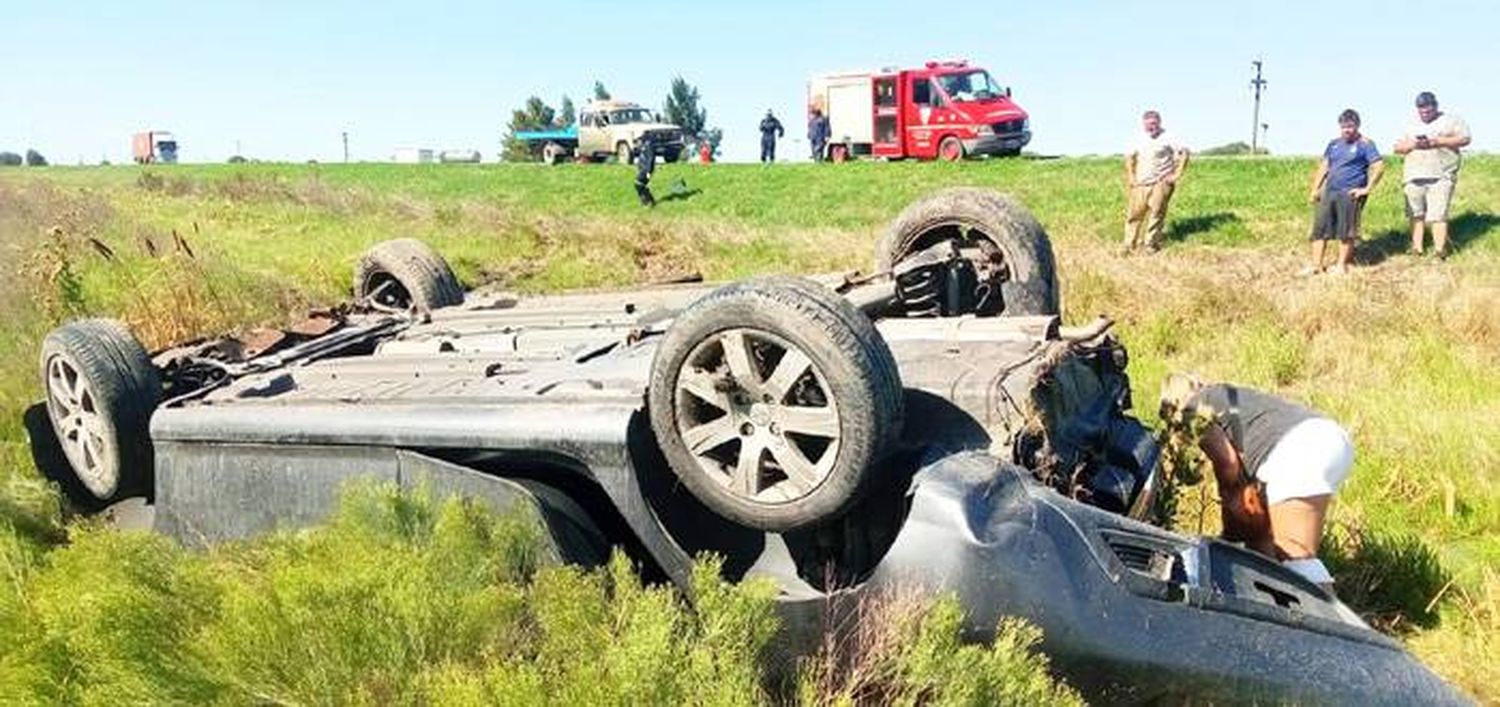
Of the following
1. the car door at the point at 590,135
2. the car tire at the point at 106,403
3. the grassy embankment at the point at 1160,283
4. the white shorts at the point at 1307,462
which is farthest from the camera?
the car door at the point at 590,135

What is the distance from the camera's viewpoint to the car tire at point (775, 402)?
3055mm

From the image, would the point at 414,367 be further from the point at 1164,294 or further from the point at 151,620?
the point at 1164,294

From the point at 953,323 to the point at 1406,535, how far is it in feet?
7.46

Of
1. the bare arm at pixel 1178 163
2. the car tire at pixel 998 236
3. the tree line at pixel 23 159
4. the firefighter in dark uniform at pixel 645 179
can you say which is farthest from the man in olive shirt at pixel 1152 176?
the tree line at pixel 23 159

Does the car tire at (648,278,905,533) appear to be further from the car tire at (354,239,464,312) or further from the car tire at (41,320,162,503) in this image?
the car tire at (354,239,464,312)

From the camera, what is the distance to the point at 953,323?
414 cm

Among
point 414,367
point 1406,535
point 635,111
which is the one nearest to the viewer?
point 414,367

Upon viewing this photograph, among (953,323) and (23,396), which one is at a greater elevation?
(953,323)

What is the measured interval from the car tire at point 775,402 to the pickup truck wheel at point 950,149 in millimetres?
21535

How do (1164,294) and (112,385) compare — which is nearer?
(112,385)

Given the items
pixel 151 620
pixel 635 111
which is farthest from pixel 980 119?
pixel 151 620

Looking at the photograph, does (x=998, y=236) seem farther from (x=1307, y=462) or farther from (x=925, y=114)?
(x=925, y=114)

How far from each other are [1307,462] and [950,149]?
2112 centimetres

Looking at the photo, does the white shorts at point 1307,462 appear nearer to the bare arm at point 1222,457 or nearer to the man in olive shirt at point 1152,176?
the bare arm at point 1222,457
